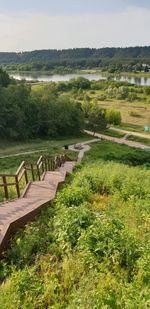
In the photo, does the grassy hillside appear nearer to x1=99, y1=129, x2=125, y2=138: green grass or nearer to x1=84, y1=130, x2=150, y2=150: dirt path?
x1=84, y1=130, x2=150, y2=150: dirt path

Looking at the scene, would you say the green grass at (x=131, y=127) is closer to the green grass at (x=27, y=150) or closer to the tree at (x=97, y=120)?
the tree at (x=97, y=120)

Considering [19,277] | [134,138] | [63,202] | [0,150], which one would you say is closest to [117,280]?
[19,277]

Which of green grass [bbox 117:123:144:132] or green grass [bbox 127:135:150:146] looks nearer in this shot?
green grass [bbox 127:135:150:146]

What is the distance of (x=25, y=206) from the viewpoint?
26.0ft

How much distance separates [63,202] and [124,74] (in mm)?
158395

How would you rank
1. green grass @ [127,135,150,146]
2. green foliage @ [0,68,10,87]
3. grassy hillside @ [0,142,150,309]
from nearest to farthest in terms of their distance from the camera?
grassy hillside @ [0,142,150,309], green grass @ [127,135,150,146], green foliage @ [0,68,10,87]

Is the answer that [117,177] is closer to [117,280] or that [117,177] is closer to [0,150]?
[117,280]

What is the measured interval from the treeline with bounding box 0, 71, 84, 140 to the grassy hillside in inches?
1589

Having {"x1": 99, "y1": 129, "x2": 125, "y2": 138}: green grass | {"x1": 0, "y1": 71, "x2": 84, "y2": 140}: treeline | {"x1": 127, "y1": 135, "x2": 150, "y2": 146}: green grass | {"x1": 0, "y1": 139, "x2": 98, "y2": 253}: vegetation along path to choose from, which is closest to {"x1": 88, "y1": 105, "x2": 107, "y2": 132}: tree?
{"x1": 99, "y1": 129, "x2": 125, "y2": 138}: green grass

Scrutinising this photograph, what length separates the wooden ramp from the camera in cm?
644

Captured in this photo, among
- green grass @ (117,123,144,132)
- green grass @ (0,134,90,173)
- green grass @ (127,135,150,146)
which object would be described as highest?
green grass @ (0,134,90,173)

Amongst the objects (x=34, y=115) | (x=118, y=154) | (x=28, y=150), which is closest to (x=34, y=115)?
(x=34, y=115)

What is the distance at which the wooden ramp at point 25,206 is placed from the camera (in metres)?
6.44

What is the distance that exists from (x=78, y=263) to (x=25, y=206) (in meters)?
2.95
